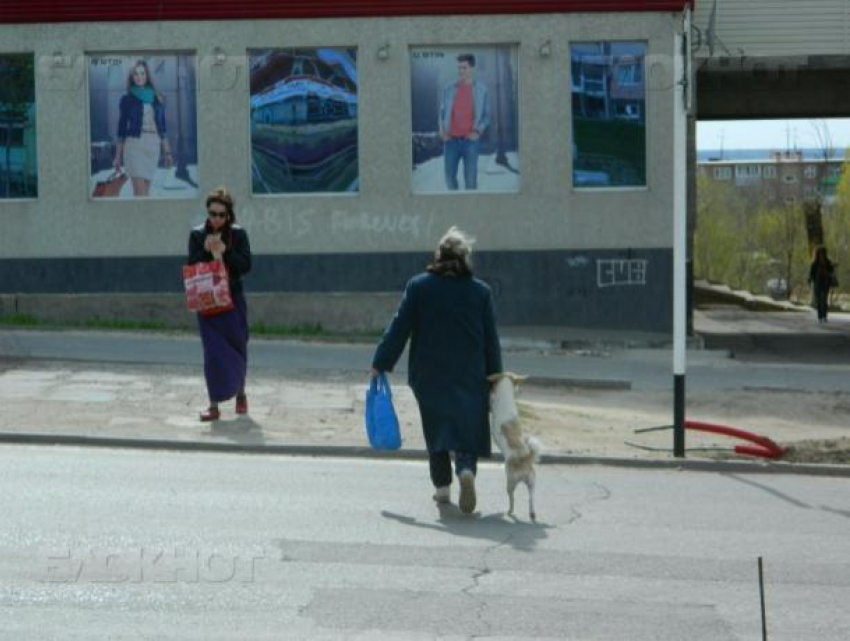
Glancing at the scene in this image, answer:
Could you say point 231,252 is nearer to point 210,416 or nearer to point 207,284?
point 207,284

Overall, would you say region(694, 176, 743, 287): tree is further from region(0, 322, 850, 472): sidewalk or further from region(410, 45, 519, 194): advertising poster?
region(0, 322, 850, 472): sidewalk

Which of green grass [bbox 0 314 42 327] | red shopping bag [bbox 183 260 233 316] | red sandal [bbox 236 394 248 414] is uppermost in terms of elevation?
red shopping bag [bbox 183 260 233 316]

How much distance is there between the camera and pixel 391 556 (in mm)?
7914

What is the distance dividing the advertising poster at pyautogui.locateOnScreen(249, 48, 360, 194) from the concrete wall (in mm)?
182

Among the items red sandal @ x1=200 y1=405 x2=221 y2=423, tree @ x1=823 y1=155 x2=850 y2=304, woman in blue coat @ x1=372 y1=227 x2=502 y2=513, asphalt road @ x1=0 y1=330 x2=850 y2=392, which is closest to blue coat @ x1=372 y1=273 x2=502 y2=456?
woman in blue coat @ x1=372 y1=227 x2=502 y2=513

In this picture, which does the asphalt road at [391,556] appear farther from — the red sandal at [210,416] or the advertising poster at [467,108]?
the advertising poster at [467,108]

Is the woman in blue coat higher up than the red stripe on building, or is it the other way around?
the red stripe on building

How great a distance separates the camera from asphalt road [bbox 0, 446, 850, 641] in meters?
6.58

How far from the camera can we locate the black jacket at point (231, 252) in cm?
1267

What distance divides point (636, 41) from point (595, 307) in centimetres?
409

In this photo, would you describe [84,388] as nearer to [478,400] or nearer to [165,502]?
[165,502]

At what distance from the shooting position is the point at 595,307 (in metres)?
23.3

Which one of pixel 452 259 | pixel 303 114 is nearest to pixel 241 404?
pixel 452 259

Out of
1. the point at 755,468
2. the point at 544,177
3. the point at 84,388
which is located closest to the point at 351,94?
the point at 544,177
